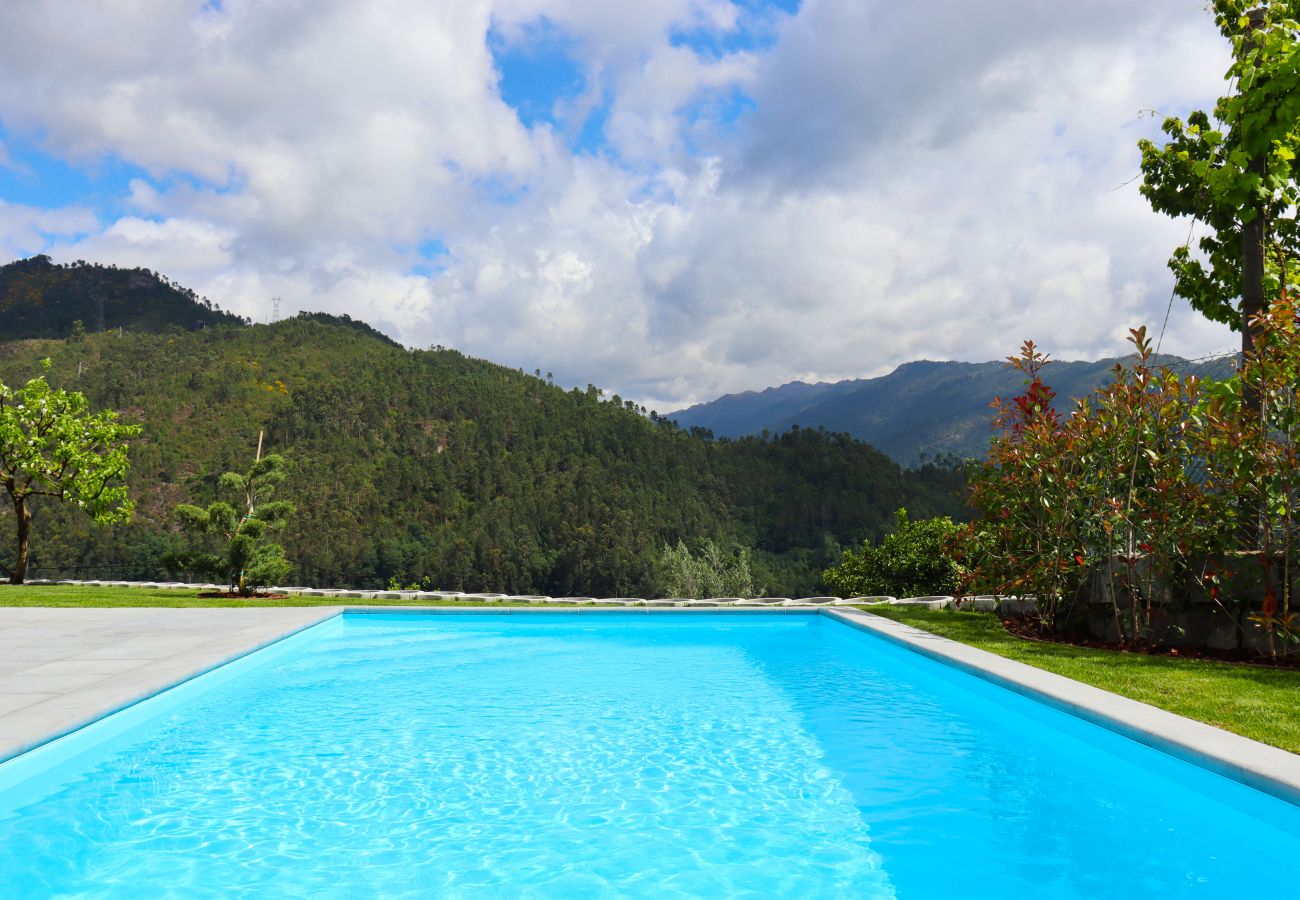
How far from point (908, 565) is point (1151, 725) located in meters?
11.7

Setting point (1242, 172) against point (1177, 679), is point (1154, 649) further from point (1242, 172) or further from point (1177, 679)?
point (1242, 172)

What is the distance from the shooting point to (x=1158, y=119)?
10.2m

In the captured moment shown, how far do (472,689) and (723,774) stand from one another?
3453 millimetres

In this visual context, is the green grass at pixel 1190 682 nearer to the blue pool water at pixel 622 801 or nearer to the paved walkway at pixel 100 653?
the blue pool water at pixel 622 801

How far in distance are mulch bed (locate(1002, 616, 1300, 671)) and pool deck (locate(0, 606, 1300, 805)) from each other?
1.37 metres

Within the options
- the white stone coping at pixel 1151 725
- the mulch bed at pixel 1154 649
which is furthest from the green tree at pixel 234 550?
the mulch bed at pixel 1154 649

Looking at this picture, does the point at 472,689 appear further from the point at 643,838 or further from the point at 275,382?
the point at 275,382

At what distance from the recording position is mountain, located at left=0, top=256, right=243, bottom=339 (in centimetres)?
10306

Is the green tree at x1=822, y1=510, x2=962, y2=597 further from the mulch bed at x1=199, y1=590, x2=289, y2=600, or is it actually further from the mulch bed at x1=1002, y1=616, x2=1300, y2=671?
the mulch bed at x1=199, y1=590, x2=289, y2=600

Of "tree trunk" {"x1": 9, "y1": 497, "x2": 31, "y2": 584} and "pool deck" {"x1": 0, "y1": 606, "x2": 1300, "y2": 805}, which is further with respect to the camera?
"tree trunk" {"x1": 9, "y1": 497, "x2": 31, "y2": 584}

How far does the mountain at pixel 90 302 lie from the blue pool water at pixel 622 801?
11637cm

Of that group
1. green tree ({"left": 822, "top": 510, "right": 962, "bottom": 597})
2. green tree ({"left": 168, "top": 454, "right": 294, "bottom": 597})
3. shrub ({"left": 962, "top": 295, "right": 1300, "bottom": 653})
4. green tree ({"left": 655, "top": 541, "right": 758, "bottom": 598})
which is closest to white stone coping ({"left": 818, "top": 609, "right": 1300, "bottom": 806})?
shrub ({"left": 962, "top": 295, "right": 1300, "bottom": 653})

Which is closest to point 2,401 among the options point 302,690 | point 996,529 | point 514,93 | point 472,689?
point 514,93

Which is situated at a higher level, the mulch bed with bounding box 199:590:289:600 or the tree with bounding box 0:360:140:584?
the tree with bounding box 0:360:140:584
